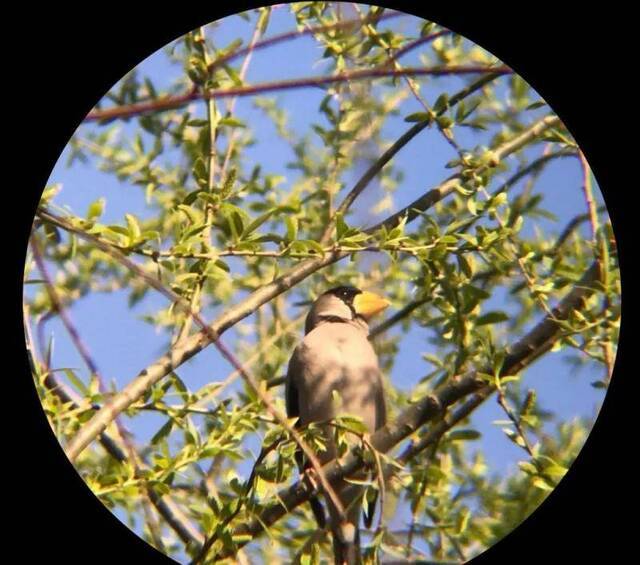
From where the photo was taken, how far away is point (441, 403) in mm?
2248

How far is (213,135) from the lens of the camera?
2492 mm

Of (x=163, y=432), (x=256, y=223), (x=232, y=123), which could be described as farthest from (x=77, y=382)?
(x=232, y=123)

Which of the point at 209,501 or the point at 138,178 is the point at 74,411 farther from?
the point at 138,178

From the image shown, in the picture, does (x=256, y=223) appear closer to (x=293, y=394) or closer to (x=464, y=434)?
(x=293, y=394)

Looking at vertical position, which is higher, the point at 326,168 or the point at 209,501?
the point at 326,168

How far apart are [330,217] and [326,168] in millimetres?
158

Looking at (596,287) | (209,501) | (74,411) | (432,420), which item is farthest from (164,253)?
(596,287)

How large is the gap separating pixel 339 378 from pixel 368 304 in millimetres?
254

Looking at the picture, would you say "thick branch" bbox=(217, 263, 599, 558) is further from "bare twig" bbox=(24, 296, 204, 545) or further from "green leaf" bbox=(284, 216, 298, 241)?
"green leaf" bbox=(284, 216, 298, 241)

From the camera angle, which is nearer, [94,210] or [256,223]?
[94,210]

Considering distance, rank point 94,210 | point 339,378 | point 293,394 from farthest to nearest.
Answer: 1. point 339,378
2. point 293,394
3. point 94,210

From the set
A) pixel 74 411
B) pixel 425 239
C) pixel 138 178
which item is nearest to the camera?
pixel 74 411

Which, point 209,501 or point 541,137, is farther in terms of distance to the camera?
point 541,137

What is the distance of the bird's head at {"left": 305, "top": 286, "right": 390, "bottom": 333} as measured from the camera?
8.52 feet
